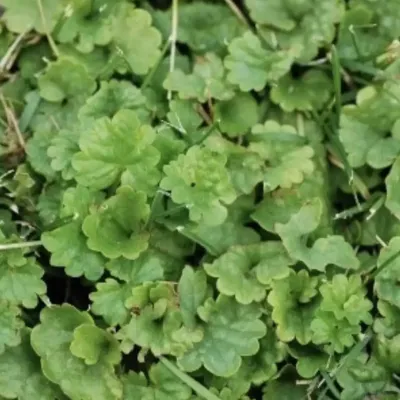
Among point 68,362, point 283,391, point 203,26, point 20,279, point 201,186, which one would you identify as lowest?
point 283,391

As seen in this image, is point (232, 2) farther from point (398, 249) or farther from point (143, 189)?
point (398, 249)

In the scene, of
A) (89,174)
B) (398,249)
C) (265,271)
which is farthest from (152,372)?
(398,249)

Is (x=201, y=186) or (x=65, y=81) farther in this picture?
(x=65, y=81)

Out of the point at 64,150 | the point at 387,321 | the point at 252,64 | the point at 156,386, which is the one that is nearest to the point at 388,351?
the point at 387,321

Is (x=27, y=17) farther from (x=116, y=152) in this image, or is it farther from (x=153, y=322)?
(x=153, y=322)

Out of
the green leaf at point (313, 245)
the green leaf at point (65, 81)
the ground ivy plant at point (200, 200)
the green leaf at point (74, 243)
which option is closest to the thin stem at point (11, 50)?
the ground ivy plant at point (200, 200)

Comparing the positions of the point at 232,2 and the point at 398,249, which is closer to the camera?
the point at 398,249

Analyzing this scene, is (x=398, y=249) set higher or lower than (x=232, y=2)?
lower
